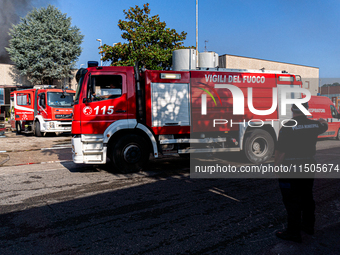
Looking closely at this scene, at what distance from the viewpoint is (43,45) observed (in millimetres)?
27875

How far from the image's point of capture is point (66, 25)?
96.0 ft

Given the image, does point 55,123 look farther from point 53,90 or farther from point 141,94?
point 141,94

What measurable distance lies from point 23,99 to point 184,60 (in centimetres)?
1433

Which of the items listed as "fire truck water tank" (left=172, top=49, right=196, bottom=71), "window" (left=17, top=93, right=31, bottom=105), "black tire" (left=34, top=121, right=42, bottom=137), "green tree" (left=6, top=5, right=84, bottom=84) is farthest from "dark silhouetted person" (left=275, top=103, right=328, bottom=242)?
"green tree" (left=6, top=5, right=84, bottom=84)

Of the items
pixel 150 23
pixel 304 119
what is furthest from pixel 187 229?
pixel 150 23

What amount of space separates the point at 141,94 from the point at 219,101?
2235mm

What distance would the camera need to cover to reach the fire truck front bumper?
22.8 ft

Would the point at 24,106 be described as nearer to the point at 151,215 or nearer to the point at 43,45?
the point at 43,45

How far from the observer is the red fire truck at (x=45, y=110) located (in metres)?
16.2

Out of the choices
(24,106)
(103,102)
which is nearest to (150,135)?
(103,102)

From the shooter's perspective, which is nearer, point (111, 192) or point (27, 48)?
point (111, 192)

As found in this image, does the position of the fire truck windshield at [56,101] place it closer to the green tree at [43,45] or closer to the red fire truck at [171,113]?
the red fire truck at [171,113]

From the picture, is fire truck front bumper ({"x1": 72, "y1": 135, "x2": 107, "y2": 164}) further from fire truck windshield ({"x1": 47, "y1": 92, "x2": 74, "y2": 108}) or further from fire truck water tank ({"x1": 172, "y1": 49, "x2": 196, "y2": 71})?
fire truck windshield ({"x1": 47, "y1": 92, "x2": 74, "y2": 108})

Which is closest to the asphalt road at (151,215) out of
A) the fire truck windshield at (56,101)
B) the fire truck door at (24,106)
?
the fire truck windshield at (56,101)
